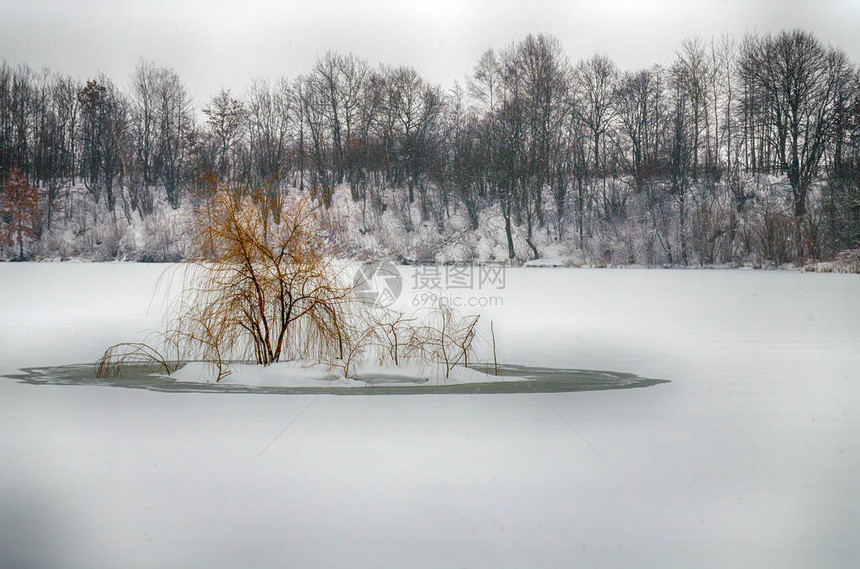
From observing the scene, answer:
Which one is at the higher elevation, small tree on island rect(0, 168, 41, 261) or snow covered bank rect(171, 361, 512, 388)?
small tree on island rect(0, 168, 41, 261)

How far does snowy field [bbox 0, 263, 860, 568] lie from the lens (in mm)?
2922

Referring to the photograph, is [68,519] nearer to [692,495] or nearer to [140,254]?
[692,495]

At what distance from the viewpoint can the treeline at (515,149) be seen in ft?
111

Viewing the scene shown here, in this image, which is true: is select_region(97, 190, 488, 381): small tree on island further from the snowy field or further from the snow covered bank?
the snowy field

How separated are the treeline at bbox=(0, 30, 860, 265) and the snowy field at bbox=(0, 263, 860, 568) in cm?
2533

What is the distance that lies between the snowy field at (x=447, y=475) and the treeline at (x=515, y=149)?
997 inches

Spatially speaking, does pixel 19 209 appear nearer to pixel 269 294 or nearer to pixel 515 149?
pixel 515 149

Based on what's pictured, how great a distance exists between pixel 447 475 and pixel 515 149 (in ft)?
118

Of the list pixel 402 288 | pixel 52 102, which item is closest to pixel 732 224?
pixel 402 288

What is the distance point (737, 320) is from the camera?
37.3 ft

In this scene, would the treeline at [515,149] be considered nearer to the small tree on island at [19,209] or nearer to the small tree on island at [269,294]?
the small tree on island at [19,209]

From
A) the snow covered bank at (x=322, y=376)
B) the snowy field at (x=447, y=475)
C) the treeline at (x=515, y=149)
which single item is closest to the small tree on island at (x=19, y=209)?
the treeline at (x=515, y=149)

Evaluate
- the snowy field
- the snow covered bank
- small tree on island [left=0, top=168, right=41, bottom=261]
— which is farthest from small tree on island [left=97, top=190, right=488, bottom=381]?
small tree on island [left=0, top=168, right=41, bottom=261]

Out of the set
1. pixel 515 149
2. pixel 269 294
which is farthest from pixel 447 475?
pixel 515 149
